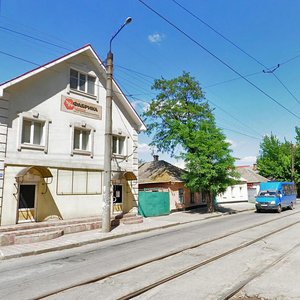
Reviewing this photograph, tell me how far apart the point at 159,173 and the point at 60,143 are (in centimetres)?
1416

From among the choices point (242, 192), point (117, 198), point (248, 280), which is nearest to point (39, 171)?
point (117, 198)

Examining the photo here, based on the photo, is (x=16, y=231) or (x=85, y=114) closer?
(x=16, y=231)

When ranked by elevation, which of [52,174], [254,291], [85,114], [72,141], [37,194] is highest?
[85,114]

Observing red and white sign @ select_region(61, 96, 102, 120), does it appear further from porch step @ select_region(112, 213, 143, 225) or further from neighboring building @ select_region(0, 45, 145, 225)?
porch step @ select_region(112, 213, 143, 225)

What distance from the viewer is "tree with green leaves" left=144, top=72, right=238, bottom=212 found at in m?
24.6

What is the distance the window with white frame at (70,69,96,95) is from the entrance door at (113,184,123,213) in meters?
6.21

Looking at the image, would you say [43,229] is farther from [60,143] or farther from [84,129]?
[84,129]

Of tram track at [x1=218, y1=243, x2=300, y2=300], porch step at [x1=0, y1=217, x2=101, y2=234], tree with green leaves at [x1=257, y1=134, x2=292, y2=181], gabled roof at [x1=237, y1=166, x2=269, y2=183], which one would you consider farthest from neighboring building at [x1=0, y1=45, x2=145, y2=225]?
tree with green leaves at [x1=257, y1=134, x2=292, y2=181]

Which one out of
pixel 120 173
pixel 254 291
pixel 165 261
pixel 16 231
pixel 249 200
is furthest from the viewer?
pixel 249 200

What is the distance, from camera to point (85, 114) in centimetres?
1867

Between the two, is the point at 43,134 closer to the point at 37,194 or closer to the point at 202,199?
the point at 37,194

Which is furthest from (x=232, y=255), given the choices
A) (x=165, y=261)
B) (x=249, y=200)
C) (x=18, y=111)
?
(x=249, y=200)

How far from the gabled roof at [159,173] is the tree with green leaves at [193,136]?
1633 millimetres

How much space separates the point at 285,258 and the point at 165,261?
3.58 metres
